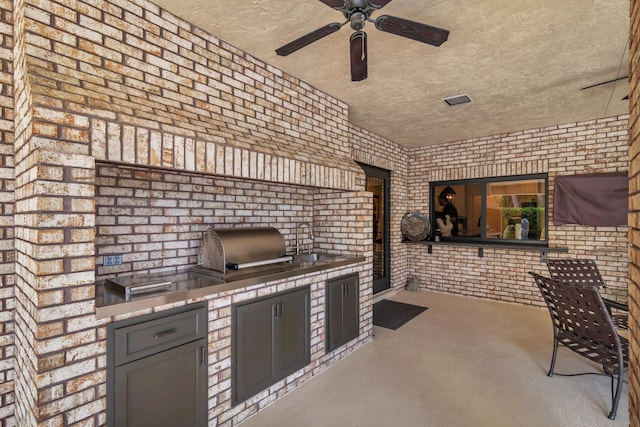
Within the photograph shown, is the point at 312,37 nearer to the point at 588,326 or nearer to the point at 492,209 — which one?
the point at 588,326

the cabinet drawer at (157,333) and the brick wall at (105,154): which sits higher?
the brick wall at (105,154)

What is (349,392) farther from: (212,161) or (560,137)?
(560,137)

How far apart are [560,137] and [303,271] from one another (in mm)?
4800

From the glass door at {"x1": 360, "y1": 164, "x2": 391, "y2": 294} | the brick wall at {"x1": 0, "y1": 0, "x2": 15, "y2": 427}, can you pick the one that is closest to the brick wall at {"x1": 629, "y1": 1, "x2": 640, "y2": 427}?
the brick wall at {"x1": 0, "y1": 0, "x2": 15, "y2": 427}

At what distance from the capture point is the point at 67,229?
1.59 metres

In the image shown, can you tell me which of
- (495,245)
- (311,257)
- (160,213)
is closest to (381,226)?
(495,245)

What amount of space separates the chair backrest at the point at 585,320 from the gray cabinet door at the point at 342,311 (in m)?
1.78

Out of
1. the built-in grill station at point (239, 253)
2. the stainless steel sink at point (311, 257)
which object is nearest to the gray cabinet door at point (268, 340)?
the built-in grill station at point (239, 253)

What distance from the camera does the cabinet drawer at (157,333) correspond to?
1.76m

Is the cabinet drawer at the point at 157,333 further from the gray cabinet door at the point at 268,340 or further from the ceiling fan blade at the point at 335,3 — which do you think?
the ceiling fan blade at the point at 335,3

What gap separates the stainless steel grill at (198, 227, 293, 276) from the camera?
98.5 inches

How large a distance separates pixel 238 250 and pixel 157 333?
0.87m

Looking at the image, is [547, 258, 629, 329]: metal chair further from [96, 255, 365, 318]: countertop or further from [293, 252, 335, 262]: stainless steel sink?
[96, 255, 365, 318]: countertop

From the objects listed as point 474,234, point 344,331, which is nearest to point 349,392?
point 344,331
